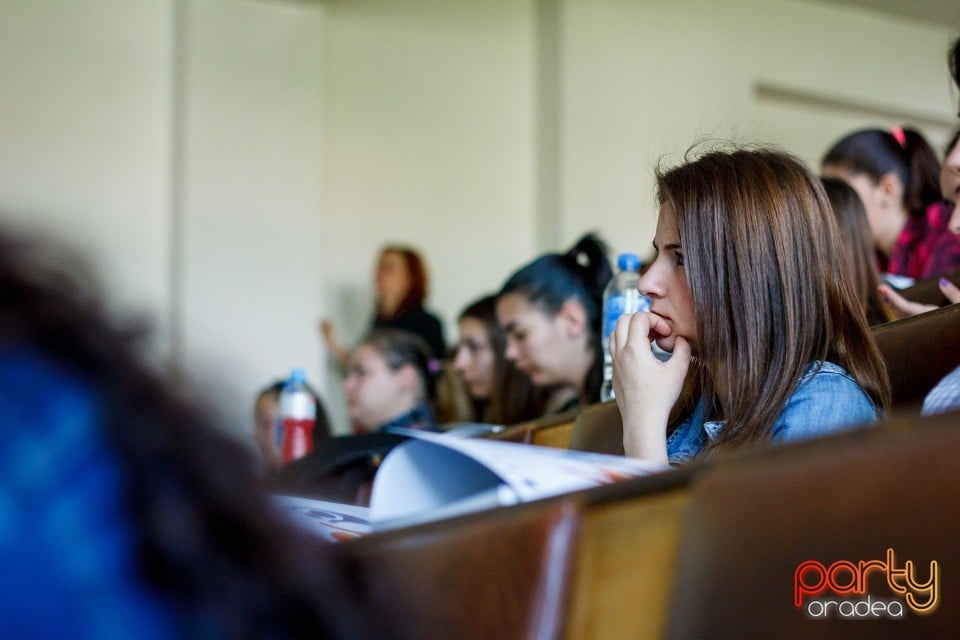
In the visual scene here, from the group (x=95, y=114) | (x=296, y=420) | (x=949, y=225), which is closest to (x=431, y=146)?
(x=95, y=114)

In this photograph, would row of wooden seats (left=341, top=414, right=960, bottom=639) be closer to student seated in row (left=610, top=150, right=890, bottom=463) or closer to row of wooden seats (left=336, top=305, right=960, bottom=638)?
row of wooden seats (left=336, top=305, right=960, bottom=638)

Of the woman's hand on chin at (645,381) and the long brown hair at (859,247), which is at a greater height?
the long brown hair at (859,247)

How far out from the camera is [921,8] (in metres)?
6.09

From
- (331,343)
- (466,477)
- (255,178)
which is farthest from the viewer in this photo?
(331,343)

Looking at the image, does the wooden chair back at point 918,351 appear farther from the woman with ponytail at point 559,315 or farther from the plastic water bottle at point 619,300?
the woman with ponytail at point 559,315

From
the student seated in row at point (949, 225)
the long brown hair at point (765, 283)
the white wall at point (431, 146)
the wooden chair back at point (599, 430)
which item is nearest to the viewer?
the long brown hair at point (765, 283)

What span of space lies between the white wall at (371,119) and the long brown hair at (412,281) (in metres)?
0.28

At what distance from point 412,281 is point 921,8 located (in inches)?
129

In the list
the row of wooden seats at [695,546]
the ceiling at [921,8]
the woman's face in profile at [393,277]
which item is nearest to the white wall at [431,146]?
the woman's face in profile at [393,277]

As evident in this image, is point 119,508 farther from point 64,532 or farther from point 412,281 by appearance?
point 412,281

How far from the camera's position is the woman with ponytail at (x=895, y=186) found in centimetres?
279

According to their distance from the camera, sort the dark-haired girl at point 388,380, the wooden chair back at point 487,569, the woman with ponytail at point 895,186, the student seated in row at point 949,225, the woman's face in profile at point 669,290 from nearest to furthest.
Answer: the wooden chair back at point 487,569 < the woman's face in profile at point 669,290 < the student seated in row at point 949,225 < the woman with ponytail at point 895,186 < the dark-haired girl at point 388,380

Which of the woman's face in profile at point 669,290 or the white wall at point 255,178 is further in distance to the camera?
the white wall at point 255,178

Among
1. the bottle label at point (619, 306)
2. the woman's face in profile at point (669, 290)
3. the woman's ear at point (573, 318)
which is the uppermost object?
the woman's face in profile at point (669, 290)
